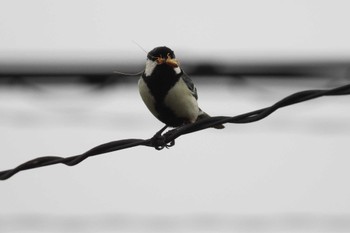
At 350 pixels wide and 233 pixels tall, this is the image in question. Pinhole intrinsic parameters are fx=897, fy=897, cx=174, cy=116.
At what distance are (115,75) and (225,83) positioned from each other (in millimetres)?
841

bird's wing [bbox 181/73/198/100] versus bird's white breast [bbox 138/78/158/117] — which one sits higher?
bird's wing [bbox 181/73/198/100]

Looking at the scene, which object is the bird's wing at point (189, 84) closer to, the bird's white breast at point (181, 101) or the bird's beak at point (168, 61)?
the bird's white breast at point (181, 101)

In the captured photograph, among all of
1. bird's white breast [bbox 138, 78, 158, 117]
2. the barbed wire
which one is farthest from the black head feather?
the barbed wire

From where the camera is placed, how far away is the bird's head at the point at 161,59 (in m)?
5.86

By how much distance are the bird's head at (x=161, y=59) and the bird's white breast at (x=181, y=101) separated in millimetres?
137

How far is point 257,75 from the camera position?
6430 millimetres

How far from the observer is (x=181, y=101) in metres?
6.05

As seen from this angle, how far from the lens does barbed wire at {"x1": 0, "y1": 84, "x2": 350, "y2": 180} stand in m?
3.96

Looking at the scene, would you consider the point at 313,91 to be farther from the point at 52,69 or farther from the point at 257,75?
the point at 52,69

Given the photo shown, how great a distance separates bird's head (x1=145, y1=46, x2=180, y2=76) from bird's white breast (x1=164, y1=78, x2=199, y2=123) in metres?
0.14

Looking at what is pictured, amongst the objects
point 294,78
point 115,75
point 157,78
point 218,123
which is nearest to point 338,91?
point 218,123

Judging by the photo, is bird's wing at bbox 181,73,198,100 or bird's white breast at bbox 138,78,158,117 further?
bird's wing at bbox 181,73,198,100

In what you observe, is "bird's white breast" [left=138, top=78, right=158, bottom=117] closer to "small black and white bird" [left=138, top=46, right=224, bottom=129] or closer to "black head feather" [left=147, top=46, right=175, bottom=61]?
"small black and white bird" [left=138, top=46, right=224, bottom=129]

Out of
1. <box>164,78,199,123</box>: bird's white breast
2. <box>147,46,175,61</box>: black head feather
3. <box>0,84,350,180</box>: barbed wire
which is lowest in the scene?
<box>0,84,350,180</box>: barbed wire
